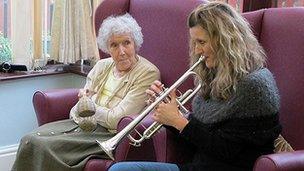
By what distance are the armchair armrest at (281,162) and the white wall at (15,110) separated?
195 centimetres

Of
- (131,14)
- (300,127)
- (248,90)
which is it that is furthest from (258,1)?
(248,90)

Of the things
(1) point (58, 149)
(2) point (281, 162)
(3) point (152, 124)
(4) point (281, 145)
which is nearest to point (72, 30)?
(1) point (58, 149)

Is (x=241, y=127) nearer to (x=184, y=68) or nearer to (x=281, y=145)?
(x=281, y=145)

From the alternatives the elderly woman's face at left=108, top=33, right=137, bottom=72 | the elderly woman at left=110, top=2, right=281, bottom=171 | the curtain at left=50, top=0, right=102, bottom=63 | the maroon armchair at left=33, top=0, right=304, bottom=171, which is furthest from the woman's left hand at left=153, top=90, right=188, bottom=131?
the curtain at left=50, top=0, right=102, bottom=63

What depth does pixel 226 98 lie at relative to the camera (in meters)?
1.83

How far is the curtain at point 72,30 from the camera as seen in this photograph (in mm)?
3227

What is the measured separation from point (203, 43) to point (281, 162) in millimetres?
535

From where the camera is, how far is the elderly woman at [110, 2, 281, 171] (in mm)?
1758

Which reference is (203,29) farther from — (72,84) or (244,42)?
(72,84)

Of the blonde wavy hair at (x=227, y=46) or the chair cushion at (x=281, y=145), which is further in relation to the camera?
the chair cushion at (x=281, y=145)

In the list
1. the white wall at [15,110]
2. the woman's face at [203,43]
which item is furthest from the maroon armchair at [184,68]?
the white wall at [15,110]

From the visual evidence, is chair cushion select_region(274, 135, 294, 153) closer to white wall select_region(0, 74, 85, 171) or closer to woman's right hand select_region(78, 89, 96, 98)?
woman's right hand select_region(78, 89, 96, 98)

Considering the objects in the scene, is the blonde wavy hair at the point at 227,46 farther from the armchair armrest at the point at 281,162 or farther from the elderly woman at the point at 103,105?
the elderly woman at the point at 103,105

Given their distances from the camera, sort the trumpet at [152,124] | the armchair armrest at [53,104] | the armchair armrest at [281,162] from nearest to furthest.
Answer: the armchair armrest at [281,162], the trumpet at [152,124], the armchair armrest at [53,104]
